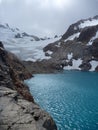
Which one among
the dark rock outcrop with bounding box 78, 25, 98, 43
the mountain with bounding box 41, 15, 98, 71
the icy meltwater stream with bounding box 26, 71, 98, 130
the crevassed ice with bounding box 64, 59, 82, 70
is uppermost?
the dark rock outcrop with bounding box 78, 25, 98, 43

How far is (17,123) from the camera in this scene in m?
24.1

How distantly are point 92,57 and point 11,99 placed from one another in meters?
125

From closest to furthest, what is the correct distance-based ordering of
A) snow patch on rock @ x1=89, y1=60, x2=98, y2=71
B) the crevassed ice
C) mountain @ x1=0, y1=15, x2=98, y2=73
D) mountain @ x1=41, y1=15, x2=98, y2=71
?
snow patch on rock @ x1=89, y1=60, x2=98, y2=71
mountain @ x1=0, y1=15, x2=98, y2=73
mountain @ x1=41, y1=15, x2=98, y2=71
the crevassed ice

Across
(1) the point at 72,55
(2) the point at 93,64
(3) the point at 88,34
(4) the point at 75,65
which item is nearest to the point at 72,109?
(2) the point at 93,64

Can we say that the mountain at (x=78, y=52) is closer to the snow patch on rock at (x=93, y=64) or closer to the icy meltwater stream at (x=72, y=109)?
the snow patch on rock at (x=93, y=64)

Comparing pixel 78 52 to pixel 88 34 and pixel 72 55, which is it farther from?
pixel 88 34

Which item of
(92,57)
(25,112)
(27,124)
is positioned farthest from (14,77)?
(92,57)

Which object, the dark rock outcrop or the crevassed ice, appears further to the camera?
the dark rock outcrop

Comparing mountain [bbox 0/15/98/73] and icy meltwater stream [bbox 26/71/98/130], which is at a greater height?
mountain [bbox 0/15/98/73]

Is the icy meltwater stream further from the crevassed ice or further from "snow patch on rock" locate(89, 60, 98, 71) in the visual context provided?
the crevassed ice

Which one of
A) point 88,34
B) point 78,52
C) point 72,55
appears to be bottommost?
point 72,55

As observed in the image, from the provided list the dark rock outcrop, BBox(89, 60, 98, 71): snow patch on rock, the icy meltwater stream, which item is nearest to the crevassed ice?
BBox(89, 60, 98, 71): snow patch on rock

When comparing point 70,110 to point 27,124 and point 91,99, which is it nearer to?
point 91,99

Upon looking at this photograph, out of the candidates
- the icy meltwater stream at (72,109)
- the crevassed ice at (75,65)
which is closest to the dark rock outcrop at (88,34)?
the crevassed ice at (75,65)
